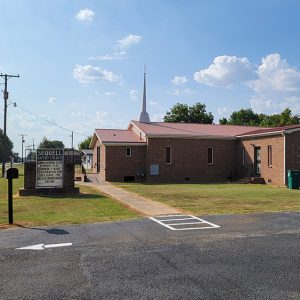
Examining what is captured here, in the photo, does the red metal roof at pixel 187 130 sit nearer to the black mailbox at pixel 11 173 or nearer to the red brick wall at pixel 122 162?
the red brick wall at pixel 122 162


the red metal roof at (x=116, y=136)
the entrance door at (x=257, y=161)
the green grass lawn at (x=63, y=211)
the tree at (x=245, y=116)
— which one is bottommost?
the green grass lawn at (x=63, y=211)

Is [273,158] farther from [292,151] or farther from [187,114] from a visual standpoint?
[187,114]

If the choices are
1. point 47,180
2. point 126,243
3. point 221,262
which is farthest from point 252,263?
point 47,180

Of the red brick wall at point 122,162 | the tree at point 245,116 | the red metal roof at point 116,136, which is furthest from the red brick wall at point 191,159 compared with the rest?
the tree at point 245,116

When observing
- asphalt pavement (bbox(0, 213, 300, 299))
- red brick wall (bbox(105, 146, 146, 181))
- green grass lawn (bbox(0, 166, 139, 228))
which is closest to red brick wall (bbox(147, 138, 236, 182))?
red brick wall (bbox(105, 146, 146, 181))

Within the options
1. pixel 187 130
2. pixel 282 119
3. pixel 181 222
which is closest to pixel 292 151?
pixel 187 130

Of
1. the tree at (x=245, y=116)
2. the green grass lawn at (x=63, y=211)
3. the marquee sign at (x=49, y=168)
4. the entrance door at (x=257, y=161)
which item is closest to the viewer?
the green grass lawn at (x=63, y=211)

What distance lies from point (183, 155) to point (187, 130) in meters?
2.75

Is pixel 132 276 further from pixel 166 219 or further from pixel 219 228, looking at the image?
pixel 166 219

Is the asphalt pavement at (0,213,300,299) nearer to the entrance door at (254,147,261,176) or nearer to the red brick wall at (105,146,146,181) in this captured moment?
the entrance door at (254,147,261,176)

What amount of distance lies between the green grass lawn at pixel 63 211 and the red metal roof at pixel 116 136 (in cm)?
1432

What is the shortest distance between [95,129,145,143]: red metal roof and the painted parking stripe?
66.5 feet

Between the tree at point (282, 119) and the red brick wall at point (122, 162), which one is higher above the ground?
the tree at point (282, 119)

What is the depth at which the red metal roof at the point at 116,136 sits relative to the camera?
108 ft
